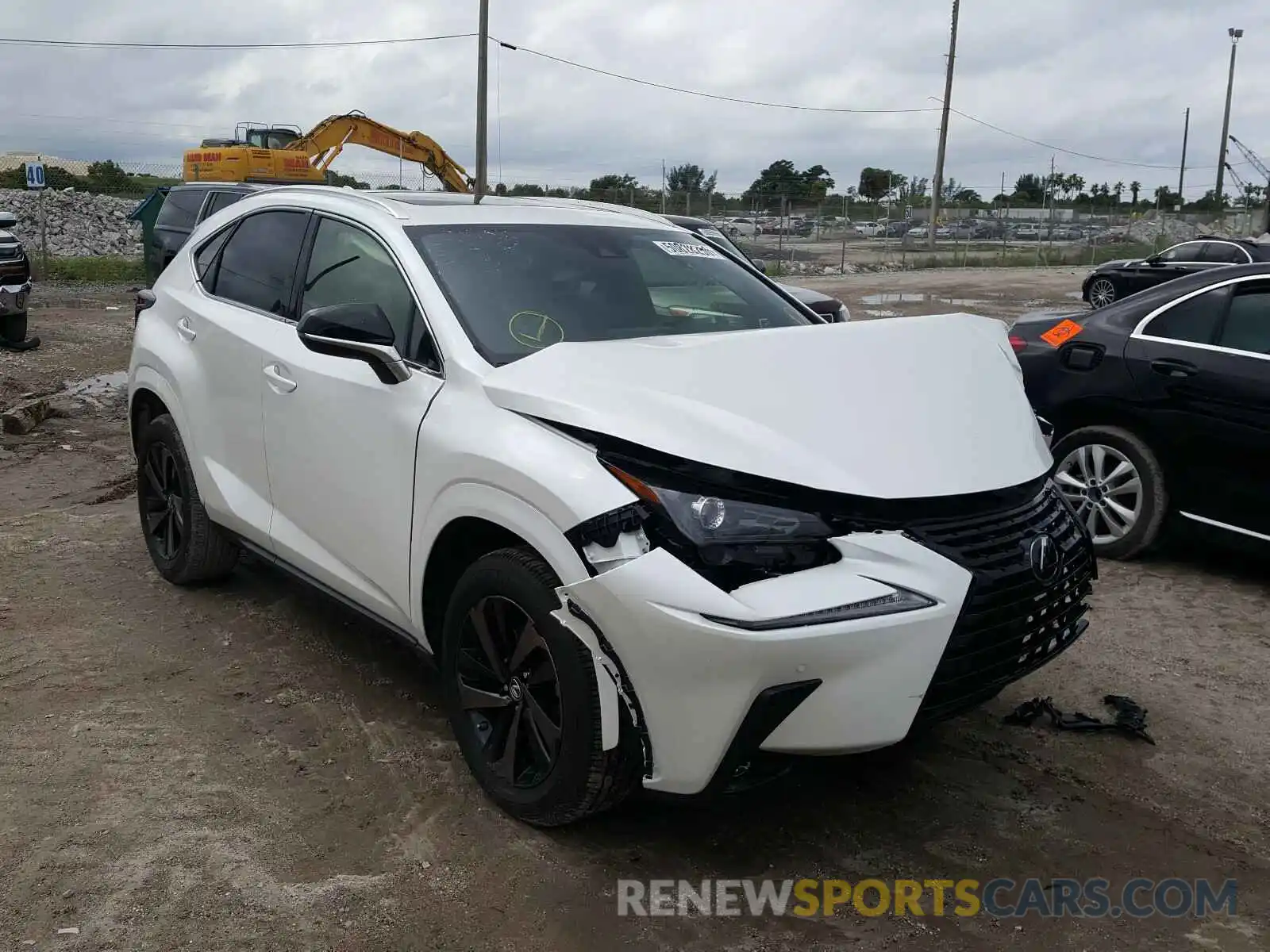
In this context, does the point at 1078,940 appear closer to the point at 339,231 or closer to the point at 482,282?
the point at 482,282

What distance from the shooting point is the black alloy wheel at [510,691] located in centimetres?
304

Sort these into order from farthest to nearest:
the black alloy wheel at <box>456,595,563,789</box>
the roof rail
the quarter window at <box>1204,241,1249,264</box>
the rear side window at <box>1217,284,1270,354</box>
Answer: the quarter window at <box>1204,241,1249,264</box>, the rear side window at <box>1217,284,1270,354</box>, the roof rail, the black alloy wheel at <box>456,595,563,789</box>

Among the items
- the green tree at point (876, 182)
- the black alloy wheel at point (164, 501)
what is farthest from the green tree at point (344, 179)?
the green tree at point (876, 182)

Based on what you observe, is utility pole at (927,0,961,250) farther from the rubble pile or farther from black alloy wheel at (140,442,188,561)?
black alloy wheel at (140,442,188,561)

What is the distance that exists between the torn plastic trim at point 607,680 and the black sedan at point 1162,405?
302cm

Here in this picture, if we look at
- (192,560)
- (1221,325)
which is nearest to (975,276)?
(1221,325)

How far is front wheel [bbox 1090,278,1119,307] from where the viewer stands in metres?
20.9

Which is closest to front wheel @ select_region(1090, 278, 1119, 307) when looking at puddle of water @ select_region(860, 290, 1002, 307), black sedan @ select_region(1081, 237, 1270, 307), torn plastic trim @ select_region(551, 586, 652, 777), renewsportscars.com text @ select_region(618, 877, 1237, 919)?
black sedan @ select_region(1081, 237, 1270, 307)

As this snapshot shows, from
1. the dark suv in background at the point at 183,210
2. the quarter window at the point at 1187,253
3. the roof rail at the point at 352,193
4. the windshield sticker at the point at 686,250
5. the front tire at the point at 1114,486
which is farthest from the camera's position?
the quarter window at the point at 1187,253

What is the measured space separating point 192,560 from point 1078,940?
12.4 ft

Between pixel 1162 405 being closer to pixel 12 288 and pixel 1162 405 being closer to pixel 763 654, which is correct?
pixel 763 654

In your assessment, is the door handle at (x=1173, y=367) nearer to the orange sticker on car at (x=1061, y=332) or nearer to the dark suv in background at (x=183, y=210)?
the orange sticker on car at (x=1061, y=332)

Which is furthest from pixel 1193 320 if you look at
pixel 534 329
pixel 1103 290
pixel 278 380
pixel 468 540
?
pixel 1103 290

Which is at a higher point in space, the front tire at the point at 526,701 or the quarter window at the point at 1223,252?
the quarter window at the point at 1223,252
